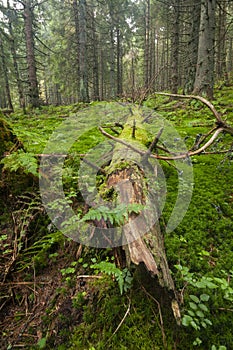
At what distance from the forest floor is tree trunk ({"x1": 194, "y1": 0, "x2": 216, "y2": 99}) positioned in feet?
19.7

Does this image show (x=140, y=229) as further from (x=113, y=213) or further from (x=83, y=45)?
(x=83, y=45)

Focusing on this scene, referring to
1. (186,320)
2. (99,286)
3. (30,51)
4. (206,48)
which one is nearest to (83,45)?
(30,51)

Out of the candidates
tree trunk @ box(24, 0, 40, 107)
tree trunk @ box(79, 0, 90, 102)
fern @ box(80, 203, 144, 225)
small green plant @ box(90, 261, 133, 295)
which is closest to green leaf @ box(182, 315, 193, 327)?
small green plant @ box(90, 261, 133, 295)

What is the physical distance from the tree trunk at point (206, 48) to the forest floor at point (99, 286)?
599cm

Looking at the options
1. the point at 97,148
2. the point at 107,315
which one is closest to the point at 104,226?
the point at 107,315

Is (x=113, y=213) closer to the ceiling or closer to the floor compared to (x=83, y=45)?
closer to the floor

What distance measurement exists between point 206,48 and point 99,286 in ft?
27.9

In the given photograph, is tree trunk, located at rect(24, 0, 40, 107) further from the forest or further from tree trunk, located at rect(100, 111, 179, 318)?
tree trunk, located at rect(100, 111, 179, 318)

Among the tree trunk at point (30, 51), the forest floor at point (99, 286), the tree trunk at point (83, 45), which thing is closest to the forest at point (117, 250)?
the forest floor at point (99, 286)

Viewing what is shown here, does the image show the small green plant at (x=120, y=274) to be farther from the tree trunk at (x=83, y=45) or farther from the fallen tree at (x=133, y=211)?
the tree trunk at (x=83, y=45)

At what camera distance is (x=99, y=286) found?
1807 millimetres

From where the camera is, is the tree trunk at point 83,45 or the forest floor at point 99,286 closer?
the forest floor at point 99,286

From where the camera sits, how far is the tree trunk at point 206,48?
24.0 ft

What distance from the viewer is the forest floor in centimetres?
148
